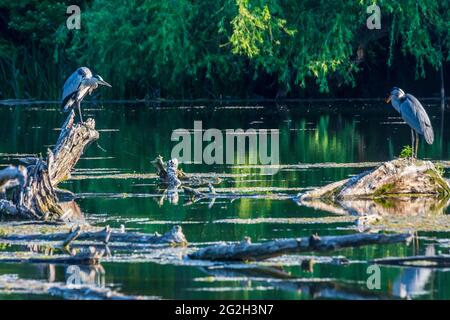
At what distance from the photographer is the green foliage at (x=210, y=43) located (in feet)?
113

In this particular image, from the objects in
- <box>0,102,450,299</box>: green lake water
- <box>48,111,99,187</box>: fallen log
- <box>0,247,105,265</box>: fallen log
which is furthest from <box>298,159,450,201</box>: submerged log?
<box>0,247,105,265</box>: fallen log

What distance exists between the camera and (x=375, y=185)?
14.6 m

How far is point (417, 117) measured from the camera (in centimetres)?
1664

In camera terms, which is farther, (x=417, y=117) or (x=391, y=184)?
(x=417, y=117)

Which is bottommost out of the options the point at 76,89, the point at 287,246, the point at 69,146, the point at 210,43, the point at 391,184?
the point at 287,246

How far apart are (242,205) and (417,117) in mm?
3170

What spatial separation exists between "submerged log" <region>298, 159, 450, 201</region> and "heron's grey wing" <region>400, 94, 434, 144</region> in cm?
147

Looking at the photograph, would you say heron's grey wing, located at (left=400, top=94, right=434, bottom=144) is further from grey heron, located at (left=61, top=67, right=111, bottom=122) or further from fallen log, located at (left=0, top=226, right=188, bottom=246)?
fallen log, located at (left=0, top=226, right=188, bottom=246)

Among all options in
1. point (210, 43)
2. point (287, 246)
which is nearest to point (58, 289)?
point (287, 246)

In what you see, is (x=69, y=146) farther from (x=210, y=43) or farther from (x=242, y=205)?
(x=210, y=43)

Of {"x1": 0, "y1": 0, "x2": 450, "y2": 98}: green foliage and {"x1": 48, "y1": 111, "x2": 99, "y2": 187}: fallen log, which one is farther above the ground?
{"x1": 0, "y1": 0, "x2": 450, "y2": 98}: green foliage

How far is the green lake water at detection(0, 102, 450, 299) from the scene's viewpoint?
971 cm

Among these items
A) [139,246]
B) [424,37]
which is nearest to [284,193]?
[139,246]

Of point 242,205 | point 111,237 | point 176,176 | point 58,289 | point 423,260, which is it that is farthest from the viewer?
point 176,176
